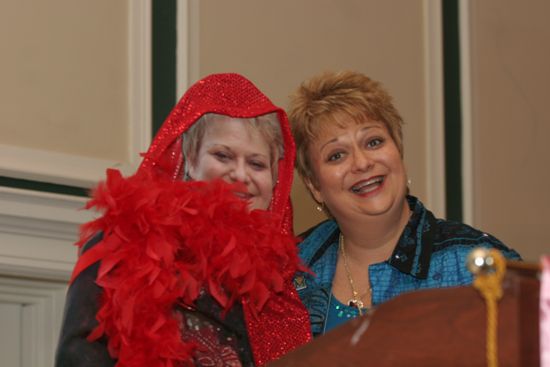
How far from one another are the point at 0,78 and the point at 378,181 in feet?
3.49

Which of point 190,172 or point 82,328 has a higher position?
point 190,172

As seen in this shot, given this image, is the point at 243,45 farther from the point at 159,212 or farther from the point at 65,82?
the point at 159,212

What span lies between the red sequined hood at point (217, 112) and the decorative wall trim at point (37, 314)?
84 centimetres

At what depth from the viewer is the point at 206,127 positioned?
2279mm

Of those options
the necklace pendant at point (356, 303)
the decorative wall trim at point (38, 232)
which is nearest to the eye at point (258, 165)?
the necklace pendant at point (356, 303)

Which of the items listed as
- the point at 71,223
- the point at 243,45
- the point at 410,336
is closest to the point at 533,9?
the point at 243,45

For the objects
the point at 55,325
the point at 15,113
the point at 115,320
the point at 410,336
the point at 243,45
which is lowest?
the point at 55,325

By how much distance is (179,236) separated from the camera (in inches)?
A: 80.0

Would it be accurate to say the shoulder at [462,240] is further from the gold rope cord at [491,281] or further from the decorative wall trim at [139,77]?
the gold rope cord at [491,281]

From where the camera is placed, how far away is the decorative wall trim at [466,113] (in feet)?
12.6

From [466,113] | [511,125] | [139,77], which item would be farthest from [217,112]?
[511,125]

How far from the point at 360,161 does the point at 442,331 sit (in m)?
1.34

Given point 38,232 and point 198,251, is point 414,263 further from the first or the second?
point 38,232

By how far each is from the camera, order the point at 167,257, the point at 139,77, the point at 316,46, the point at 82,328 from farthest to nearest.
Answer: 1. the point at 316,46
2. the point at 139,77
3. the point at 167,257
4. the point at 82,328
